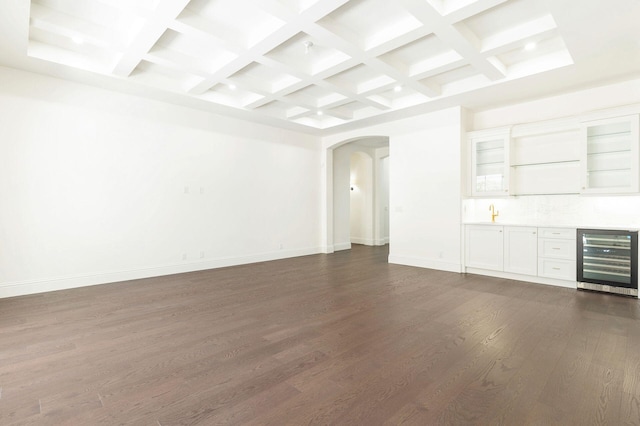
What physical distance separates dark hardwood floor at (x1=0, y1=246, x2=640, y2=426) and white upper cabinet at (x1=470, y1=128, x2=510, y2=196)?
1909 millimetres

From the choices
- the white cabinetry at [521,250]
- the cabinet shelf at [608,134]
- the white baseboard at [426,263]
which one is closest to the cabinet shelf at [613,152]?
the cabinet shelf at [608,134]

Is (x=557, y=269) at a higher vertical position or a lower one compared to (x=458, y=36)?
lower

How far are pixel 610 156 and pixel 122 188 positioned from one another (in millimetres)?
7512

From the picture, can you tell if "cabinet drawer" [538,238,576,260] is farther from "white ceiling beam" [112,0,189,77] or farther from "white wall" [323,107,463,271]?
"white ceiling beam" [112,0,189,77]

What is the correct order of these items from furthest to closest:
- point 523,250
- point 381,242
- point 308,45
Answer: point 381,242 < point 523,250 < point 308,45

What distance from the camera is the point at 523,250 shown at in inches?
196

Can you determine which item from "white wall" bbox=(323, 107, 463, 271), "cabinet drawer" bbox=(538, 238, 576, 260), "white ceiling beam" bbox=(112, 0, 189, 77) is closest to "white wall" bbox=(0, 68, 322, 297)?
"white ceiling beam" bbox=(112, 0, 189, 77)

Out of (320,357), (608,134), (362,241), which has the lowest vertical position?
(320,357)

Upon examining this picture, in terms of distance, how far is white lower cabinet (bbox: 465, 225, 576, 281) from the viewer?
462cm

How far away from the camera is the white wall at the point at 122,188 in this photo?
4246mm

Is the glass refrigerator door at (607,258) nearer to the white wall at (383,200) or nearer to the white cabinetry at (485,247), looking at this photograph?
the white cabinetry at (485,247)

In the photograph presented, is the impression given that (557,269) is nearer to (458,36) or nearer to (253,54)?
(458,36)

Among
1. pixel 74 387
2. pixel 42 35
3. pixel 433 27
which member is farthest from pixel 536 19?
pixel 42 35

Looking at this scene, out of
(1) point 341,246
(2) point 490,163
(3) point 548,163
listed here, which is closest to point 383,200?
(1) point 341,246
